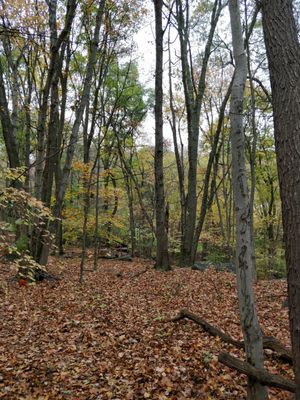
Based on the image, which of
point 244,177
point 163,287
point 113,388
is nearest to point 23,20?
point 163,287

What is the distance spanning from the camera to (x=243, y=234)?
3348mm

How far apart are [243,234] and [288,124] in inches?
46.6

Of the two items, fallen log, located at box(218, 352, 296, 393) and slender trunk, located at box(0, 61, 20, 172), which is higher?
slender trunk, located at box(0, 61, 20, 172)

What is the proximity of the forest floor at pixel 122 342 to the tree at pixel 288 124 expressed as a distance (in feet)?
5.81

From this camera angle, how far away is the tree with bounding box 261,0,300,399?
270 centimetres

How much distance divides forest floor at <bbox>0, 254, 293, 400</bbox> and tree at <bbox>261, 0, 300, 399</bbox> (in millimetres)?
1770

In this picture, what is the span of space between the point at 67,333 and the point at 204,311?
2792 mm

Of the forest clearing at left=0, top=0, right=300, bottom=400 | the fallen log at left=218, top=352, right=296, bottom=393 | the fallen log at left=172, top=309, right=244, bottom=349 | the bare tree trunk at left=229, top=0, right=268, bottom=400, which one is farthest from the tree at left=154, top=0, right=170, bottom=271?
the fallen log at left=218, top=352, right=296, bottom=393

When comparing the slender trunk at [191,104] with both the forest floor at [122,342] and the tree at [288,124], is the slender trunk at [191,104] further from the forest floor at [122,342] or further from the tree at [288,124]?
the tree at [288,124]

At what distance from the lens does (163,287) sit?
9.14m

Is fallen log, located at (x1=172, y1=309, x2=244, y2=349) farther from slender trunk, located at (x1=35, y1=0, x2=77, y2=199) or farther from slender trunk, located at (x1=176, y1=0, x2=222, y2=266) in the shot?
slender trunk, located at (x1=176, y1=0, x2=222, y2=266)

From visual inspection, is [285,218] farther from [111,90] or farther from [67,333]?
[111,90]

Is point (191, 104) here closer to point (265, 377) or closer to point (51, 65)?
point (51, 65)

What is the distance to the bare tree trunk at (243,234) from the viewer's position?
3.32 metres
